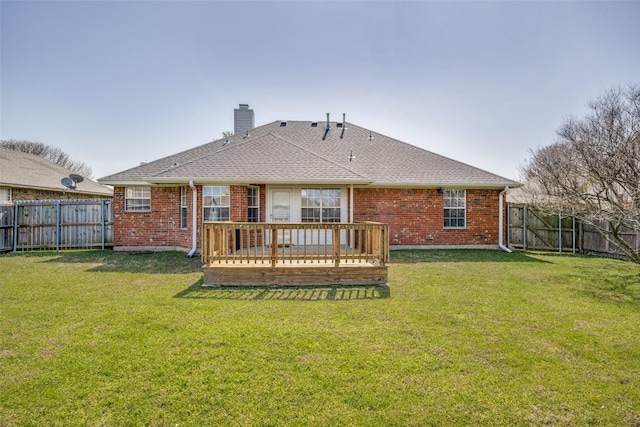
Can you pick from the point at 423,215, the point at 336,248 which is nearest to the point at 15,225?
the point at 336,248

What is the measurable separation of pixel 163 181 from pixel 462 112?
1309 centimetres

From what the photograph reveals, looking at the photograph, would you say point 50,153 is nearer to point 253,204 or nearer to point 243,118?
point 243,118

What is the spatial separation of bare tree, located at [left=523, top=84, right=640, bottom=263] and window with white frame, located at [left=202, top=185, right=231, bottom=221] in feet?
36.7

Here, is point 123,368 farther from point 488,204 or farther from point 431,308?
point 488,204

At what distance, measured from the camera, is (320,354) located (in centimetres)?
377

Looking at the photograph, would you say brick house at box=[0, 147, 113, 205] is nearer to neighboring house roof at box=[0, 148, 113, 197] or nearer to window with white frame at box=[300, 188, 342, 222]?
neighboring house roof at box=[0, 148, 113, 197]

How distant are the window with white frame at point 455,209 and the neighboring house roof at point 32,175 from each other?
20.1 metres

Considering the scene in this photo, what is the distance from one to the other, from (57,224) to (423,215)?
14.8 metres

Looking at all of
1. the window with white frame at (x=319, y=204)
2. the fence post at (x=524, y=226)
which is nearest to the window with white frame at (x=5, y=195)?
the window with white frame at (x=319, y=204)

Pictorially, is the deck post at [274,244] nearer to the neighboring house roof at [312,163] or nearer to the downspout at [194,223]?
the neighboring house roof at [312,163]

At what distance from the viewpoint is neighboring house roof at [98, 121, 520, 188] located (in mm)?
10398

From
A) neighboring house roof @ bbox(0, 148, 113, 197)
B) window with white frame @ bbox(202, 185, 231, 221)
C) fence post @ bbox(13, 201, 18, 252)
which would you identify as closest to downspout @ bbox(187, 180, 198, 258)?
window with white frame @ bbox(202, 185, 231, 221)

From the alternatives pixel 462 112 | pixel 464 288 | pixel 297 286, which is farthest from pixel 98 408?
pixel 462 112

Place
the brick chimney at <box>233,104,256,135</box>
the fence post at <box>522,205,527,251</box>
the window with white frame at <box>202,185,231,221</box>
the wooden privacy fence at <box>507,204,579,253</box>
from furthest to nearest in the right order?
the brick chimney at <box>233,104,256,135</box>
the fence post at <box>522,205,527,251</box>
the wooden privacy fence at <box>507,204,579,253</box>
the window with white frame at <box>202,185,231,221</box>
